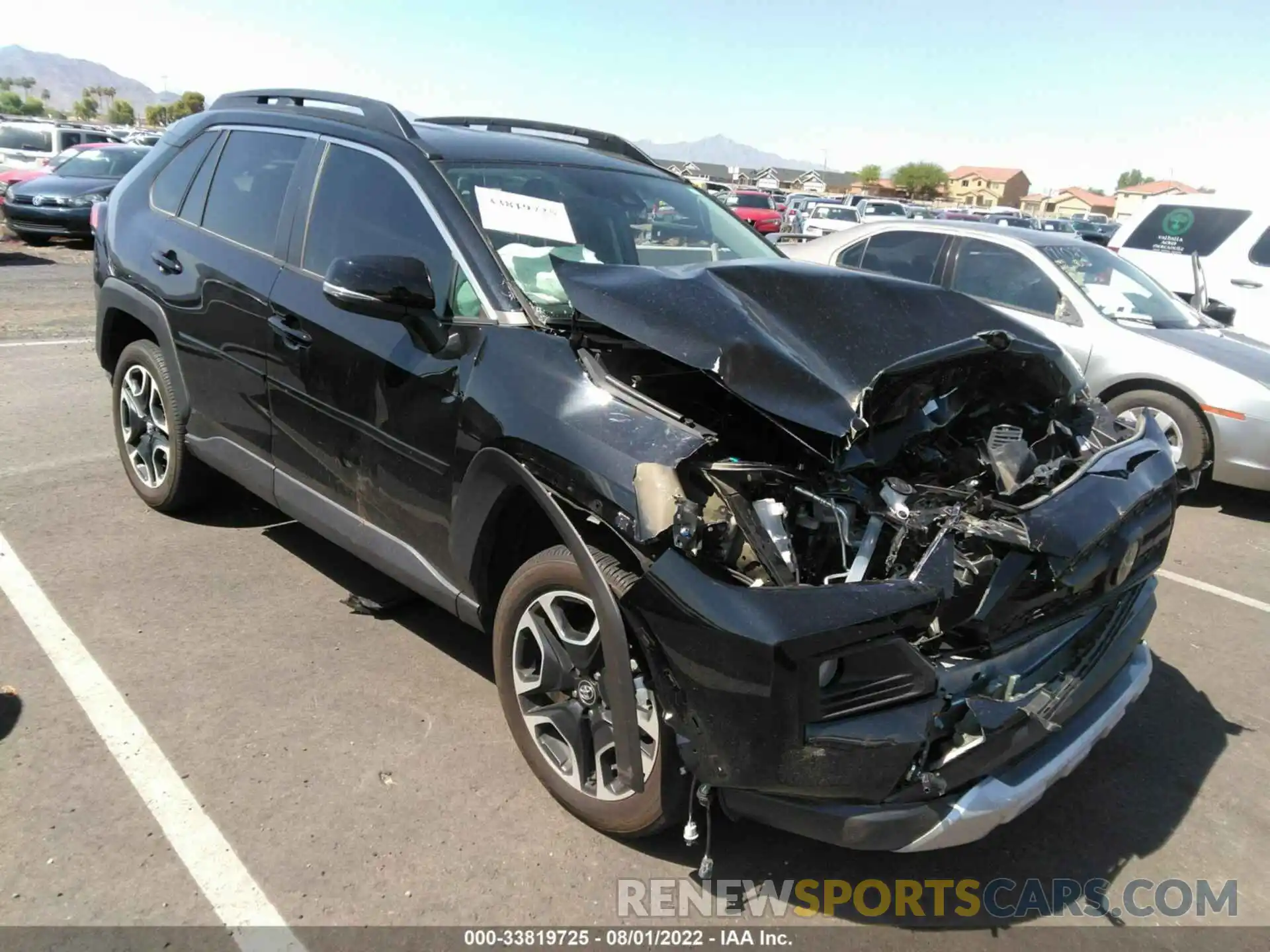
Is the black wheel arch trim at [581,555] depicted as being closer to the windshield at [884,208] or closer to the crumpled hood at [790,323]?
the crumpled hood at [790,323]

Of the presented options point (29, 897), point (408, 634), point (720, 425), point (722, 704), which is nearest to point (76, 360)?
point (408, 634)

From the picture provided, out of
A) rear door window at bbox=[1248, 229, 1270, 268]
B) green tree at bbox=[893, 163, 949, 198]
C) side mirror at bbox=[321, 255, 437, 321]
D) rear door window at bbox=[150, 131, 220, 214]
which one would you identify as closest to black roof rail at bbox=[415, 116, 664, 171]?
rear door window at bbox=[150, 131, 220, 214]

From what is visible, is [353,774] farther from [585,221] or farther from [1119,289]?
[1119,289]

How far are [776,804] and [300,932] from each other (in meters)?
1.29

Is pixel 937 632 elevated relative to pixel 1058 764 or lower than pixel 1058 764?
elevated

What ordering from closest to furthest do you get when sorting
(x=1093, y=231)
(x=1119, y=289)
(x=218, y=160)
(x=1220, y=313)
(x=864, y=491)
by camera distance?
(x=864, y=491) → (x=218, y=160) → (x=1119, y=289) → (x=1220, y=313) → (x=1093, y=231)

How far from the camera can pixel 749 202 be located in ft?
96.5

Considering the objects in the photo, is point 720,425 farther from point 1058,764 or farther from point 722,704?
point 1058,764

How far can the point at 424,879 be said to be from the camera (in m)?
2.60

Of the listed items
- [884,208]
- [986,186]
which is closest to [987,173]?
[986,186]

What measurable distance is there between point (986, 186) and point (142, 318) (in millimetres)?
121073

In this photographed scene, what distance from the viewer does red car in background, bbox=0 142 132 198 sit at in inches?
674

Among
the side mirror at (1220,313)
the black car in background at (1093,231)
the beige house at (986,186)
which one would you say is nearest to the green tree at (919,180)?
the beige house at (986,186)

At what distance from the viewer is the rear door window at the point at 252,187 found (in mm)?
3912
